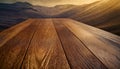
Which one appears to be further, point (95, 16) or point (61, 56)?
point (95, 16)

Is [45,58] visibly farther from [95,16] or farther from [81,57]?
[95,16]

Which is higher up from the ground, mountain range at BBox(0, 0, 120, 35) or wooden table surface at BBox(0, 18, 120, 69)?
wooden table surface at BBox(0, 18, 120, 69)

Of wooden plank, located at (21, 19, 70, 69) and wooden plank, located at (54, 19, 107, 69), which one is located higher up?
wooden plank, located at (54, 19, 107, 69)

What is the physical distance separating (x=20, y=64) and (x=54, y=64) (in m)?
0.23

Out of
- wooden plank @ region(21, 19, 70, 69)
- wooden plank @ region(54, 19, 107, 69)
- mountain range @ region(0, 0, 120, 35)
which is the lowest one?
mountain range @ region(0, 0, 120, 35)

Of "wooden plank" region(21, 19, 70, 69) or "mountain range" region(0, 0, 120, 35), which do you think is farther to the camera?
"mountain range" region(0, 0, 120, 35)

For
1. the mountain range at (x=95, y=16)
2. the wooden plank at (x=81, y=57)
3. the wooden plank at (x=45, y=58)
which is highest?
the wooden plank at (x=81, y=57)

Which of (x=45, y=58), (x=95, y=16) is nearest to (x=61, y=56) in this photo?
(x=45, y=58)

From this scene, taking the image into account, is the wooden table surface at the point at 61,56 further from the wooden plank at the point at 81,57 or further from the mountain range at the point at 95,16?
the mountain range at the point at 95,16

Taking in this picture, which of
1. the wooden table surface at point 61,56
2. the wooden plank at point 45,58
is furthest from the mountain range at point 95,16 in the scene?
the wooden plank at point 45,58

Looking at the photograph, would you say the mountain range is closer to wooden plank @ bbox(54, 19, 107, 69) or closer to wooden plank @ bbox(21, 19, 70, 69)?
wooden plank @ bbox(54, 19, 107, 69)

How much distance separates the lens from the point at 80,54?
3.91 feet

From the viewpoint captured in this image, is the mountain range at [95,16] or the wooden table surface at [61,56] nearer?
the wooden table surface at [61,56]

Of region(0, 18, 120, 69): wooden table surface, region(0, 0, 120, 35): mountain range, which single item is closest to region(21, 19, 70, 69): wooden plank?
region(0, 18, 120, 69): wooden table surface
